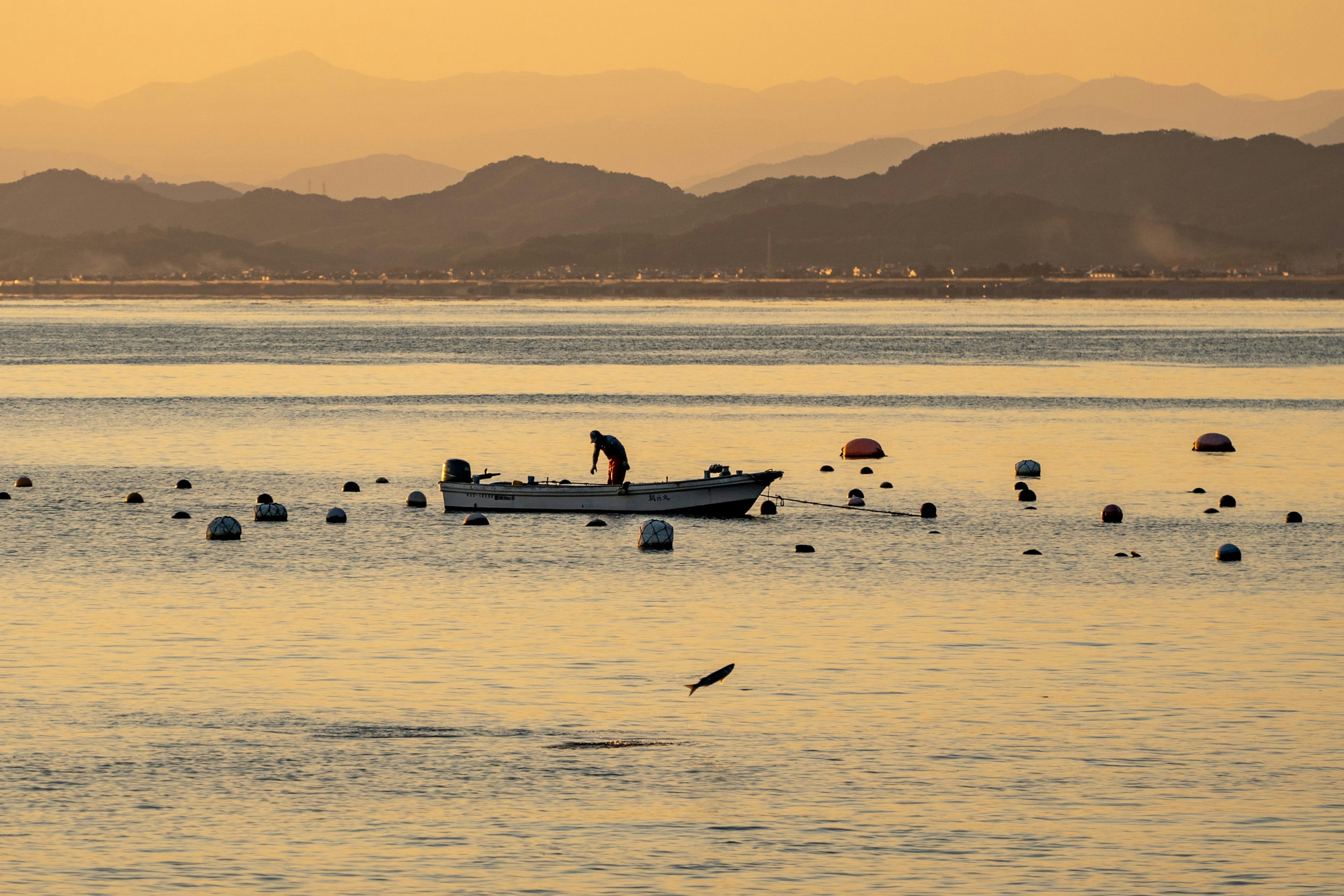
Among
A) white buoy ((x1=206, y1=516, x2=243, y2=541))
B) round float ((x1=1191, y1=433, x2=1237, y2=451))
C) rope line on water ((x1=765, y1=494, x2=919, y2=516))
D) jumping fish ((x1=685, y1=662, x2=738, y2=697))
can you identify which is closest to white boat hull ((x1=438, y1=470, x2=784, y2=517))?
rope line on water ((x1=765, y1=494, x2=919, y2=516))

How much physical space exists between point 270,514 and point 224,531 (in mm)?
4278

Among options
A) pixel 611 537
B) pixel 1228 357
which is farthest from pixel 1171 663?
pixel 1228 357

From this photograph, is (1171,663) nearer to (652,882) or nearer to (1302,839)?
(1302,839)

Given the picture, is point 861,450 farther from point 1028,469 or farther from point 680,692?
point 680,692

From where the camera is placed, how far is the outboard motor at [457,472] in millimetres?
60156

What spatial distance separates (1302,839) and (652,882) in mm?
7466

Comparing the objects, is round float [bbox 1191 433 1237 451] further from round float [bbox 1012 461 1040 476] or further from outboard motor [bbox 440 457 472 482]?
outboard motor [bbox 440 457 472 482]

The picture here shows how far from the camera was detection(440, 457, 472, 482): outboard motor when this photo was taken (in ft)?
197

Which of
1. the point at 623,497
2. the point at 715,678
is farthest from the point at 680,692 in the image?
the point at 623,497

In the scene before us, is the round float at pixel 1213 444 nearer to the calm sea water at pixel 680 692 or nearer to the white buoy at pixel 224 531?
the calm sea water at pixel 680 692

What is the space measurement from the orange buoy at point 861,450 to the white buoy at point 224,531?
31.0m

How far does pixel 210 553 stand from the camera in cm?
5094

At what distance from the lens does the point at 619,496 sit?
5812 centimetres

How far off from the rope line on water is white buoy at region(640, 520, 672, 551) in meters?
7.45
